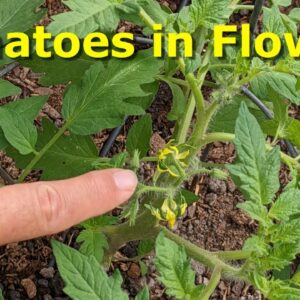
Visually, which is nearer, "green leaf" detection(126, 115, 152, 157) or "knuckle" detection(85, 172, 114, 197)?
"knuckle" detection(85, 172, 114, 197)

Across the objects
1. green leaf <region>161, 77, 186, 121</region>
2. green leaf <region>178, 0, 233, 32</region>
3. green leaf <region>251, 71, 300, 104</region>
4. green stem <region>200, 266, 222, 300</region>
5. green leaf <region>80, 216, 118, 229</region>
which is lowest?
green stem <region>200, 266, 222, 300</region>

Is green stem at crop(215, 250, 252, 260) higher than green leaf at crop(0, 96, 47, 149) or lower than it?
lower

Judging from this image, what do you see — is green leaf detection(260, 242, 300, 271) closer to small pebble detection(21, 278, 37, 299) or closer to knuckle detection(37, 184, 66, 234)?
knuckle detection(37, 184, 66, 234)

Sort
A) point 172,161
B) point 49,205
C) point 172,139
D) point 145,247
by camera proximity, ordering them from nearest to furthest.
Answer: point 49,205 → point 172,161 → point 172,139 → point 145,247

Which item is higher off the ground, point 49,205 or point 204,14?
point 204,14

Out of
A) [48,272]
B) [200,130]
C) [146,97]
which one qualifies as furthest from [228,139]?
[48,272]

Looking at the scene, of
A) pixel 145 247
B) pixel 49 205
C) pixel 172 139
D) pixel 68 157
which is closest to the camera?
pixel 49 205

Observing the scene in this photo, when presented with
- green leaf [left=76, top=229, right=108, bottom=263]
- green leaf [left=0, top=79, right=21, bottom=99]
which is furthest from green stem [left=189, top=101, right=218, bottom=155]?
green leaf [left=0, top=79, right=21, bottom=99]

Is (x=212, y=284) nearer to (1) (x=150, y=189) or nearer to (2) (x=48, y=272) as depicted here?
(1) (x=150, y=189)
